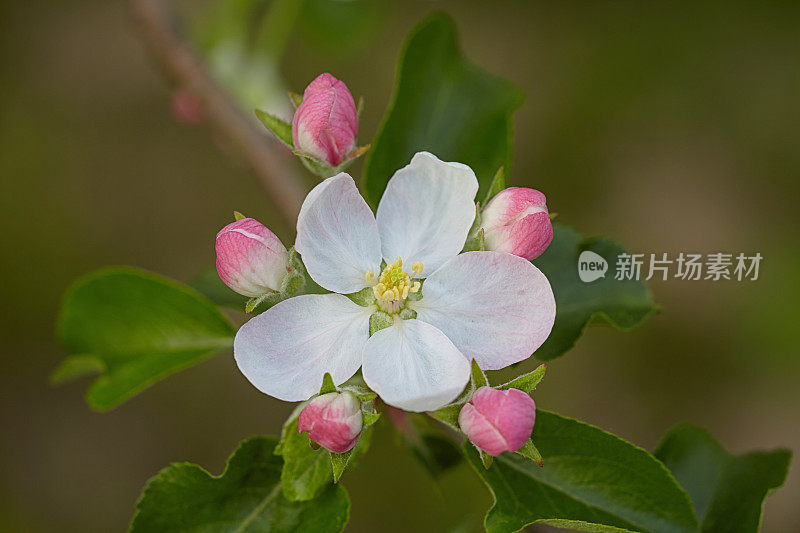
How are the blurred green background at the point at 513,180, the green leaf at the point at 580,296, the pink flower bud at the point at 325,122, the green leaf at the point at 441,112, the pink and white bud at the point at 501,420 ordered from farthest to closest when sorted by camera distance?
1. the blurred green background at the point at 513,180
2. the green leaf at the point at 441,112
3. the green leaf at the point at 580,296
4. the pink flower bud at the point at 325,122
5. the pink and white bud at the point at 501,420

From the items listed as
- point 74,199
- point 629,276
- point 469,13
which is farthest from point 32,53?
point 629,276

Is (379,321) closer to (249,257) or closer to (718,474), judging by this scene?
(249,257)

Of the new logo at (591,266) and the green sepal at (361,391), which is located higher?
the new logo at (591,266)

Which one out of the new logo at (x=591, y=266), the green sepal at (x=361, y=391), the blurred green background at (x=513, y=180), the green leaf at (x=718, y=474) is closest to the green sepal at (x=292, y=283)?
the green sepal at (x=361, y=391)

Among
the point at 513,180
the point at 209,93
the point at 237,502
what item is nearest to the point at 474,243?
the point at 237,502

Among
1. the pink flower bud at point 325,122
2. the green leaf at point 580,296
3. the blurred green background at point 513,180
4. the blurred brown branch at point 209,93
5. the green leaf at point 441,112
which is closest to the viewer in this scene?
the pink flower bud at point 325,122

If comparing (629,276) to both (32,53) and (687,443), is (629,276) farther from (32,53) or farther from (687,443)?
(32,53)

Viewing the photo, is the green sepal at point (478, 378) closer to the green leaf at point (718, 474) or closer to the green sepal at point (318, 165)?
the green sepal at point (318, 165)

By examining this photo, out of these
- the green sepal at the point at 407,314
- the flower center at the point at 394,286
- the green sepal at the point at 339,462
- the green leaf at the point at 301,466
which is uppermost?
the flower center at the point at 394,286
